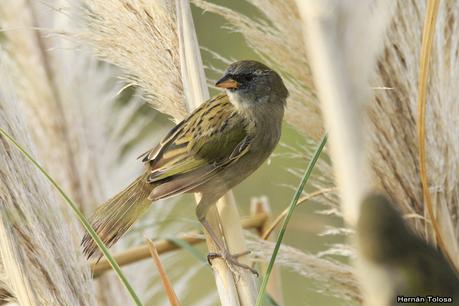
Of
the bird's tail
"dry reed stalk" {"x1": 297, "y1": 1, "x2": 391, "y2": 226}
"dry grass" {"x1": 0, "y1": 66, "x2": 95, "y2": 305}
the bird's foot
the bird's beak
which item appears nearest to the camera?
"dry reed stalk" {"x1": 297, "y1": 1, "x2": 391, "y2": 226}

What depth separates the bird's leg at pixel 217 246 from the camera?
1.19 m

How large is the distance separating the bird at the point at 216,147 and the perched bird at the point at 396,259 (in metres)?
1.15

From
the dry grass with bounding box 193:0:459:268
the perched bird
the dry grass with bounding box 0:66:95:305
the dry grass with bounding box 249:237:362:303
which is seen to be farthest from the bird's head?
the perched bird

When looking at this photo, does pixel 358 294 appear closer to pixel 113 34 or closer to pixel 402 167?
pixel 402 167

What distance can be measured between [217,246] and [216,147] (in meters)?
0.50

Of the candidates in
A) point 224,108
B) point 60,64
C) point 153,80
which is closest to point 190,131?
point 224,108

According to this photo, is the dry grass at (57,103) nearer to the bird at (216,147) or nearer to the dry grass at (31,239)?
the bird at (216,147)

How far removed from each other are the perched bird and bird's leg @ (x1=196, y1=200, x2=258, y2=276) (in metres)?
0.80

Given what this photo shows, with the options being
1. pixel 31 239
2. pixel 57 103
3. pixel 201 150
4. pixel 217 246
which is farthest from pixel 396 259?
pixel 57 103

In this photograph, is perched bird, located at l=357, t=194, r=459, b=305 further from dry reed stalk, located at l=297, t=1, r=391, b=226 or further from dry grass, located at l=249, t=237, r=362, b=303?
dry grass, located at l=249, t=237, r=362, b=303

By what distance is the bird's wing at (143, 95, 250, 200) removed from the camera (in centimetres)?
169

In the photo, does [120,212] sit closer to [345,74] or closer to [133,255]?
[133,255]

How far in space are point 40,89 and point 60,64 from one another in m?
0.12

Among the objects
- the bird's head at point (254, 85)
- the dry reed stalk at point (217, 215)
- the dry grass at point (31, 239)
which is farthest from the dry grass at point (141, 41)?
the bird's head at point (254, 85)
